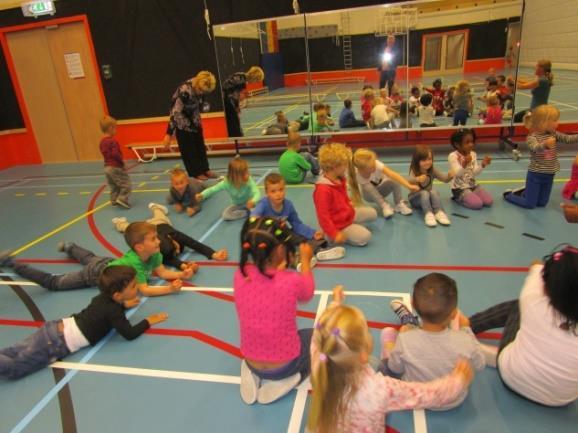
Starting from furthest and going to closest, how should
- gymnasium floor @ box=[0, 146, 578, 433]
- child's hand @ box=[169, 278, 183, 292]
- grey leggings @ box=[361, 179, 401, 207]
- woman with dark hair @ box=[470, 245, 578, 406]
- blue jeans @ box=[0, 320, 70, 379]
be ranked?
grey leggings @ box=[361, 179, 401, 207] < child's hand @ box=[169, 278, 183, 292] < blue jeans @ box=[0, 320, 70, 379] < gymnasium floor @ box=[0, 146, 578, 433] < woman with dark hair @ box=[470, 245, 578, 406]

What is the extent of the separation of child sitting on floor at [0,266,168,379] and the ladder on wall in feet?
20.8

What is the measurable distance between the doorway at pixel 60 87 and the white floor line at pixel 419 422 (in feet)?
31.1

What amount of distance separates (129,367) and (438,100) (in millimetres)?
7091

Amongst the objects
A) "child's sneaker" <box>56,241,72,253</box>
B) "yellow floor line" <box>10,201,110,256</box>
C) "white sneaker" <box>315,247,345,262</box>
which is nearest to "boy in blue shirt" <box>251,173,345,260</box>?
"white sneaker" <box>315,247,345,262</box>

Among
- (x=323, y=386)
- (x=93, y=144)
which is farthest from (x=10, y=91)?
(x=323, y=386)

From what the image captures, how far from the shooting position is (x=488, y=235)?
13.6 ft

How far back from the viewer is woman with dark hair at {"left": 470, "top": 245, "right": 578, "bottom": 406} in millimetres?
1791

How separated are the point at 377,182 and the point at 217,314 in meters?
2.69

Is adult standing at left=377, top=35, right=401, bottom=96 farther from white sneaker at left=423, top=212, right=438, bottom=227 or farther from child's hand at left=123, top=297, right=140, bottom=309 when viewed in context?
child's hand at left=123, top=297, right=140, bottom=309

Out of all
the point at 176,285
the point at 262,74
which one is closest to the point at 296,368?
the point at 176,285

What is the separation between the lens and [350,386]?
5.27 ft

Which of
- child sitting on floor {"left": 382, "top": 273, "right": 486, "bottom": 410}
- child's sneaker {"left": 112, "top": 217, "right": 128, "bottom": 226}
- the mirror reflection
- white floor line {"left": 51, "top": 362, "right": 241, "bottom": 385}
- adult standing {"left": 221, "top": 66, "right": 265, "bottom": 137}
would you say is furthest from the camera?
adult standing {"left": 221, "top": 66, "right": 265, "bottom": 137}

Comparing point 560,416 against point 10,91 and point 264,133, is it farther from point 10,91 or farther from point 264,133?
point 10,91

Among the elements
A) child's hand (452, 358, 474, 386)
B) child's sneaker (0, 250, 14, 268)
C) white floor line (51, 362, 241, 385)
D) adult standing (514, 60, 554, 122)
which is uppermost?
adult standing (514, 60, 554, 122)
